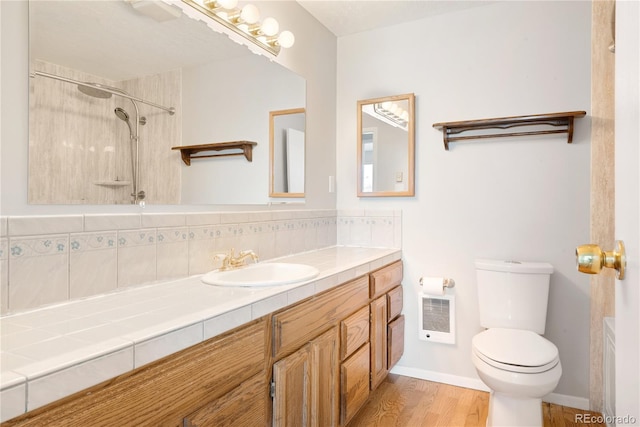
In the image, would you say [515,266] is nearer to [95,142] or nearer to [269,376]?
[269,376]

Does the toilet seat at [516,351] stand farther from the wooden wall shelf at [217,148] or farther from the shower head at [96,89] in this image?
the shower head at [96,89]

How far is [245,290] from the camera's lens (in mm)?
1349

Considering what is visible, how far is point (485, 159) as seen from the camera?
2.41 m

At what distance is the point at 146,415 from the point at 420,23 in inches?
104

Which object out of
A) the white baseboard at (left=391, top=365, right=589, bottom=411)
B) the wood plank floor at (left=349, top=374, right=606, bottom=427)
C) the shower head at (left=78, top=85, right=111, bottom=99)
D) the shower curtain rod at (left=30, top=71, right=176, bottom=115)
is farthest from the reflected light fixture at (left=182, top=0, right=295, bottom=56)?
the white baseboard at (left=391, top=365, right=589, bottom=411)

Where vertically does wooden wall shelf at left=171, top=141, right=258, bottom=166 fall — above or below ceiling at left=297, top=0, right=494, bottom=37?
below

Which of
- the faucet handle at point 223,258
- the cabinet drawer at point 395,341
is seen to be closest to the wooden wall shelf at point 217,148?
the faucet handle at point 223,258

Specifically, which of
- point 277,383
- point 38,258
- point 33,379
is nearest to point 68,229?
point 38,258

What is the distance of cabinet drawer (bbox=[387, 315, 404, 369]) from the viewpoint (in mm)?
2369

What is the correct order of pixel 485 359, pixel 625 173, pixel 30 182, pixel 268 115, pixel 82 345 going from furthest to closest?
pixel 268 115, pixel 485 359, pixel 30 182, pixel 82 345, pixel 625 173

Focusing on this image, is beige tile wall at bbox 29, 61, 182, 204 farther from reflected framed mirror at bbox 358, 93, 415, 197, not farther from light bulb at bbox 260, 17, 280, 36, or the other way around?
reflected framed mirror at bbox 358, 93, 415, 197

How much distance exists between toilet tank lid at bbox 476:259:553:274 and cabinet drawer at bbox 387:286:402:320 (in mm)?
515

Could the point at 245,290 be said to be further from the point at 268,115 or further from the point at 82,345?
the point at 268,115

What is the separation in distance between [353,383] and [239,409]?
87cm
